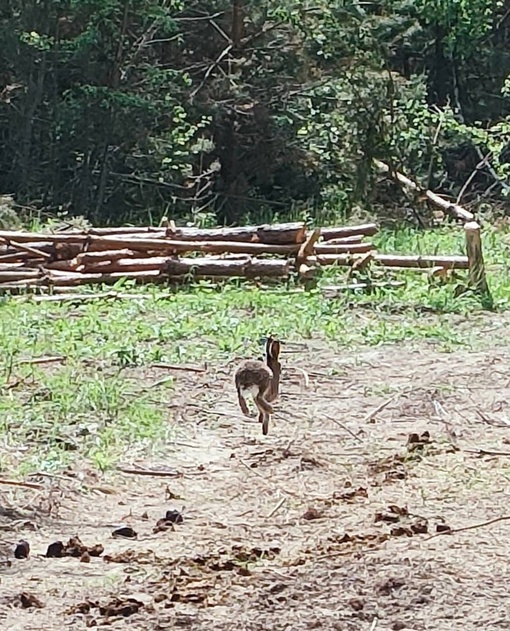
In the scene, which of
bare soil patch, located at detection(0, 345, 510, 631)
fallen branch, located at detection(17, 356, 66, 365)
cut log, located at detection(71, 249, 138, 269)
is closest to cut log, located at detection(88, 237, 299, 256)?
cut log, located at detection(71, 249, 138, 269)

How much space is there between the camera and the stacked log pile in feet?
35.4

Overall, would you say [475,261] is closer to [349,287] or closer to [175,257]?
[349,287]

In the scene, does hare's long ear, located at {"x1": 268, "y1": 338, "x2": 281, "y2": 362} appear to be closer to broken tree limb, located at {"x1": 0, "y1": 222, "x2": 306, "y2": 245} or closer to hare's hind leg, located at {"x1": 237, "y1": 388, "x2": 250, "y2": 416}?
hare's hind leg, located at {"x1": 237, "y1": 388, "x2": 250, "y2": 416}

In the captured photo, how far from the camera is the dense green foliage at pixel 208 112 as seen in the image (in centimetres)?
1484

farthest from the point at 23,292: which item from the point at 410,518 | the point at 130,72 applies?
the point at 410,518

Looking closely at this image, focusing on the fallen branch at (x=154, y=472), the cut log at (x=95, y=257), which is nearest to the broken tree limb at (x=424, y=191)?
the cut log at (x=95, y=257)

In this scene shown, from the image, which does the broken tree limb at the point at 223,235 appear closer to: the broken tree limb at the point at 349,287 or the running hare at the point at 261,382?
the broken tree limb at the point at 349,287

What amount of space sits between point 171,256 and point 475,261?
2890mm

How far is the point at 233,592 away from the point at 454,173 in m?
14.1

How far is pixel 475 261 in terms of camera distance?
10336 millimetres

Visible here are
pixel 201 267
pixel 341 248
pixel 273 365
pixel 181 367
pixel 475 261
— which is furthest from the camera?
pixel 341 248

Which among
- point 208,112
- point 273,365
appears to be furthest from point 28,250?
point 273,365

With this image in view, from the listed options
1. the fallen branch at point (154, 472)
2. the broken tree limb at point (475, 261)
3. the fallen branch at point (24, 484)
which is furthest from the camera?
the broken tree limb at point (475, 261)

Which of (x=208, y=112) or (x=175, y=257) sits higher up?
(x=208, y=112)
